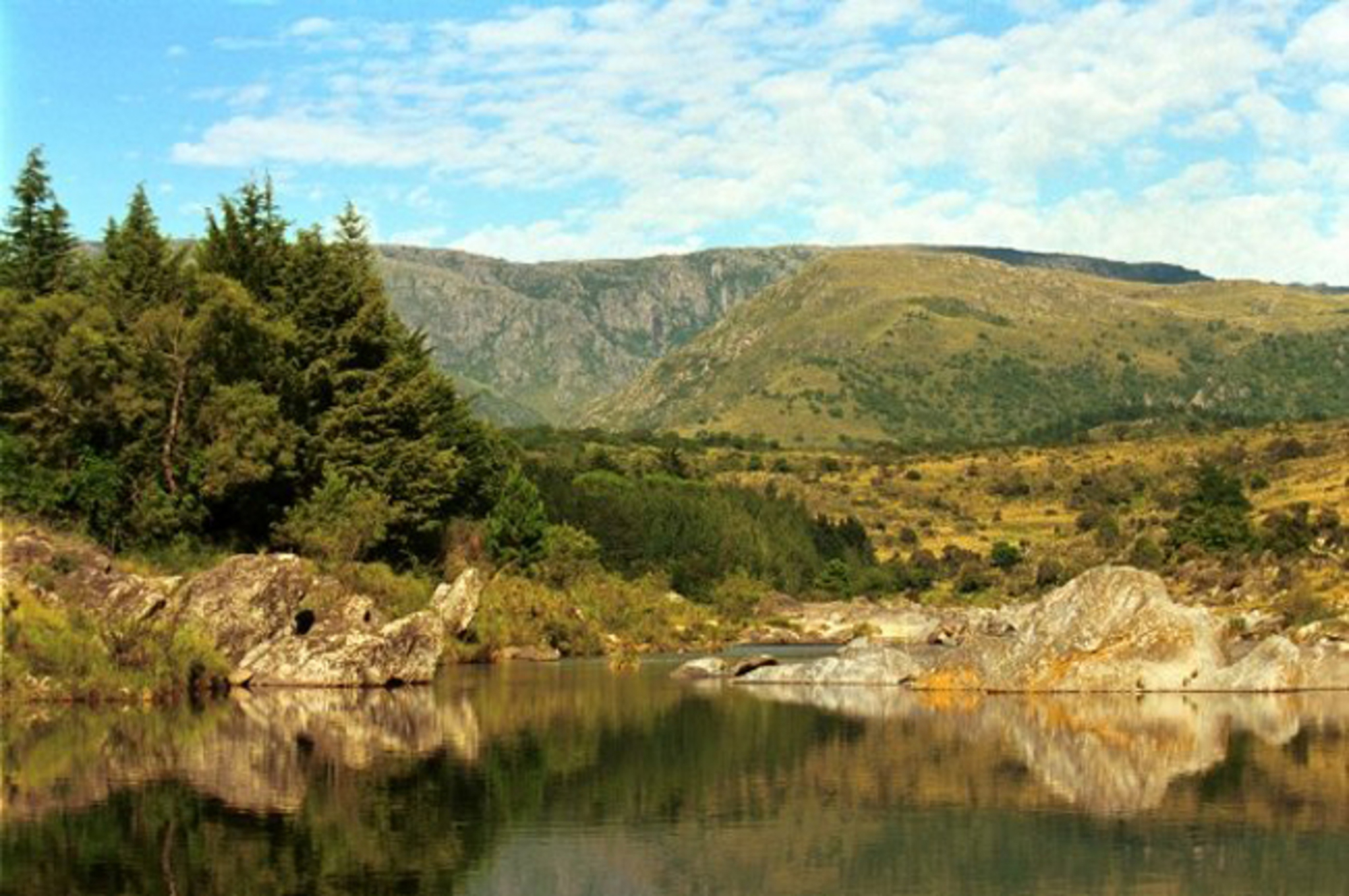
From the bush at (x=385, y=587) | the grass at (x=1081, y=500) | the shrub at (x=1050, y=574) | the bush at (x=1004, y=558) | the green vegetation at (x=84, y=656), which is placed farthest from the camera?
the bush at (x=1004, y=558)

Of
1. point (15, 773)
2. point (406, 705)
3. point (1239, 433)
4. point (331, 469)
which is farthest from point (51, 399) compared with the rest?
point (1239, 433)

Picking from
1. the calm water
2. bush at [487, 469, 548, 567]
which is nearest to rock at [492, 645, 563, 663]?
bush at [487, 469, 548, 567]

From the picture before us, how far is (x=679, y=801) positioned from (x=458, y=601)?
43643 mm

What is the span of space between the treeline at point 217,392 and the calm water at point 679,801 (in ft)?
55.1

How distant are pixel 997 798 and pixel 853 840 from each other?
16.9ft

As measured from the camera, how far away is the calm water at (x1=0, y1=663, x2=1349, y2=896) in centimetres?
2294

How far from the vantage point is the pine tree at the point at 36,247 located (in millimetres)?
74250

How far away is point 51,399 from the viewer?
60.8m

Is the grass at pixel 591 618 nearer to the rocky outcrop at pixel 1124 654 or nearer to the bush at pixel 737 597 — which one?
the bush at pixel 737 597

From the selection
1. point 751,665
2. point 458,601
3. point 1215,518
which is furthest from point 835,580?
point 751,665

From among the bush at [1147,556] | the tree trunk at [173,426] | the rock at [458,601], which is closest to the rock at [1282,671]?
the rock at [458,601]

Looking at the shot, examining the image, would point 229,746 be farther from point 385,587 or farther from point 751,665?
point 751,665

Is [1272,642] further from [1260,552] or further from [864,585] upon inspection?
[864,585]

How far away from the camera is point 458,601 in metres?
72.6
